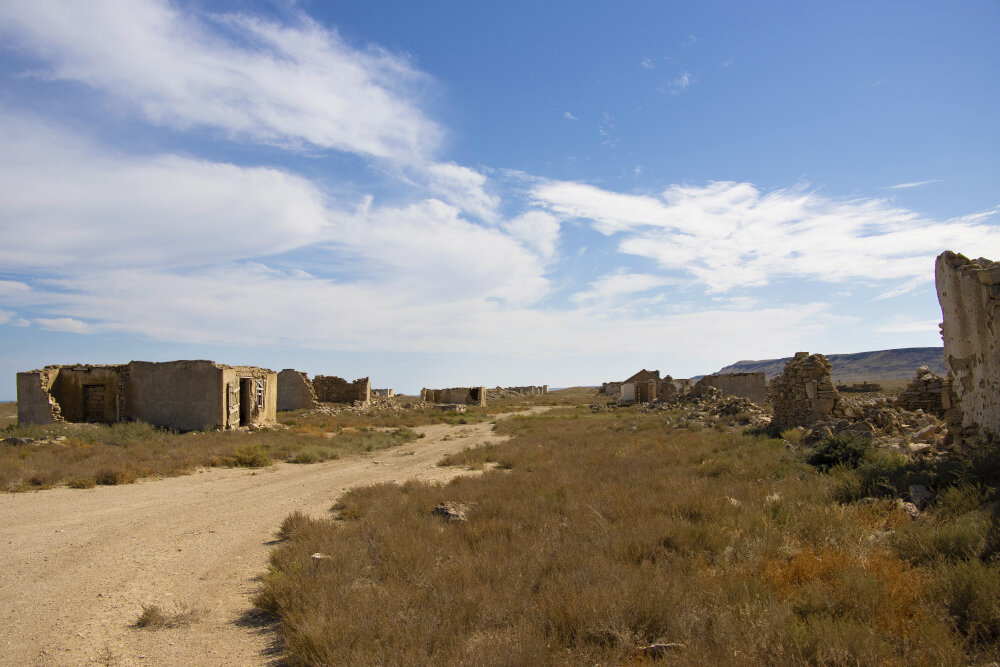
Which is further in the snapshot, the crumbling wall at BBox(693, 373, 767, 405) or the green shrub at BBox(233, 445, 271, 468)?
the crumbling wall at BBox(693, 373, 767, 405)

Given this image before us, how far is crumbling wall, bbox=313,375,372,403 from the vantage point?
3878cm

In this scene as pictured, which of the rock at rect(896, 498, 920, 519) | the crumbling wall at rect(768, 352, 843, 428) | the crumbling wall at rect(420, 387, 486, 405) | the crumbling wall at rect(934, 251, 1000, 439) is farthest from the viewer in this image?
the crumbling wall at rect(420, 387, 486, 405)

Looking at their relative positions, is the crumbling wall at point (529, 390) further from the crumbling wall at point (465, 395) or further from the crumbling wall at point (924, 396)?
the crumbling wall at point (924, 396)

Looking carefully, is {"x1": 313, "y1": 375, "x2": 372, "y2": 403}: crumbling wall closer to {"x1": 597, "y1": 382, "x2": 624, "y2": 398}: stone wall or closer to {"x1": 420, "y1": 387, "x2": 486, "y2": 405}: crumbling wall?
{"x1": 420, "y1": 387, "x2": 486, "y2": 405}: crumbling wall

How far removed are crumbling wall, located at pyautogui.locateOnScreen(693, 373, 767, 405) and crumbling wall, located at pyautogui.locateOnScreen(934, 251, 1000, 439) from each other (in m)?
22.9

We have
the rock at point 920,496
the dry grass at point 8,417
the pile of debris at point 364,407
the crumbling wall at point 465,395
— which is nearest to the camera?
the rock at point 920,496

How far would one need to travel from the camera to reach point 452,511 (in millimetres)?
8234

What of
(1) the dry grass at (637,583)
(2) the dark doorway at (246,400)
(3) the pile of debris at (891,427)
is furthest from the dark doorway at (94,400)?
(3) the pile of debris at (891,427)

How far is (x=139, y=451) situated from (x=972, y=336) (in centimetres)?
1961

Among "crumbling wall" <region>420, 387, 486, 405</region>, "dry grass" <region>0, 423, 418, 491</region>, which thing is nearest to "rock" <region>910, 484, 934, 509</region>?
"dry grass" <region>0, 423, 418, 491</region>

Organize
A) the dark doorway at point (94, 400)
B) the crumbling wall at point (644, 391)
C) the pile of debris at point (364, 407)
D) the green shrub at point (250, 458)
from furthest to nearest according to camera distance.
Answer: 1. the crumbling wall at point (644, 391)
2. the pile of debris at point (364, 407)
3. the dark doorway at point (94, 400)
4. the green shrub at point (250, 458)

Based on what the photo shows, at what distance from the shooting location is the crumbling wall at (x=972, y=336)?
8391 millimetres

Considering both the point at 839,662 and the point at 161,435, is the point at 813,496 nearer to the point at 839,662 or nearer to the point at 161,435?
the point at 839,662

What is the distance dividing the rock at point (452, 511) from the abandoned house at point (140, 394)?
15.9m
